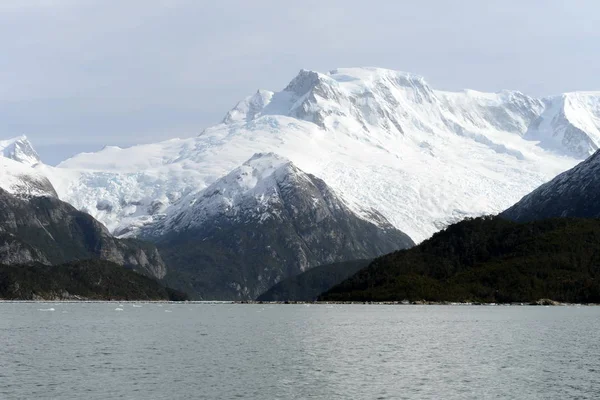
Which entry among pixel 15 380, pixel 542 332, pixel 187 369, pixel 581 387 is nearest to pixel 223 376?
pixel 187 369

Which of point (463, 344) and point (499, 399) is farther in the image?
point (463, 344)

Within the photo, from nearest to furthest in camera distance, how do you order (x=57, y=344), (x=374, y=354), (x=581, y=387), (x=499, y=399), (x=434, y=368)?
(x=499, y=399), (x=581, y=387), (x=434, y=368), (x=374, y=354), (x=57, y=344)

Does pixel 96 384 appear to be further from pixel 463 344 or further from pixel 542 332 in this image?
pixel 542 332

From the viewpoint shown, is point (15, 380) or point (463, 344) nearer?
point (15, 380)

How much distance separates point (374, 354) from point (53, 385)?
5452 cm

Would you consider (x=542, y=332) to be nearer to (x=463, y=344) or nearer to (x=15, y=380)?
(x=463, y=344)

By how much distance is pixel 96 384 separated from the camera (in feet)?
352

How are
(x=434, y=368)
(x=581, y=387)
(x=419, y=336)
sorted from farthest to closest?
(x=419, y=336) < (x=434, y=368) < (x=581, y=387)

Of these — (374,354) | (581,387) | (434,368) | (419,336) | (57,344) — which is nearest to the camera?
(581,387)

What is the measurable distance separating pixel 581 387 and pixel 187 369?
2014 inches

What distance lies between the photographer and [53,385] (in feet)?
348

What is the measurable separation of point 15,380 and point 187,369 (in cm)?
2328

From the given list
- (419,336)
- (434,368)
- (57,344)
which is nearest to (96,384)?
(434,368)

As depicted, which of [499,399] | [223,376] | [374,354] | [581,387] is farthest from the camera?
[374,354]
